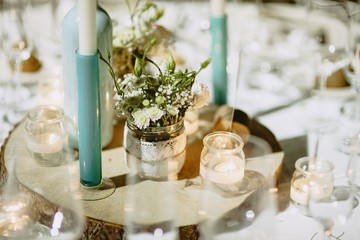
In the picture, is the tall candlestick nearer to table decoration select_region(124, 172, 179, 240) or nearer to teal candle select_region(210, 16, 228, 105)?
table decoration select_region(124, 172, 179, 240)

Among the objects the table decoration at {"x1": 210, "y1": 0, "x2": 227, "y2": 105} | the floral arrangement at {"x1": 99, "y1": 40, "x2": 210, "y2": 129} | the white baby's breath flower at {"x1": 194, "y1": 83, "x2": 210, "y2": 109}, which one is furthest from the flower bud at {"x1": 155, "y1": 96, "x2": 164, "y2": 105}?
the table decoration at {"x1": 210, "y1": 0, "x2": 227, "y2": 105}

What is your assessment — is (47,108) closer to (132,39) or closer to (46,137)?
(46,137)

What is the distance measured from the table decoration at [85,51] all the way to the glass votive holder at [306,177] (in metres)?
0.55

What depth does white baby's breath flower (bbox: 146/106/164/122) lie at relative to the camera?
1542 mm

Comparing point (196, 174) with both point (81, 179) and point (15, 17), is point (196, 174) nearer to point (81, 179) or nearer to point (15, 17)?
point (81, 179)

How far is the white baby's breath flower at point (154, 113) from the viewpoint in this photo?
154 cm

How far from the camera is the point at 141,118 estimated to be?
5.07 ft

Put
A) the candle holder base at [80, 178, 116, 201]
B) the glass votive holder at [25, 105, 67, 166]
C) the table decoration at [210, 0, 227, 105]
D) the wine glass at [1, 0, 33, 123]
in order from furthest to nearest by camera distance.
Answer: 1. the wine glass at [1, 0, 33, 123]
2. the table decoration at [210, 0, 227, 105]
3. the glass votive holder at [25, 105, 67, 166]
4. the candle holder base at [80, 178, 116, 201]

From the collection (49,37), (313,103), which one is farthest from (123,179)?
(49,37)

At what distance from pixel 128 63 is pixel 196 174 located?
41cm

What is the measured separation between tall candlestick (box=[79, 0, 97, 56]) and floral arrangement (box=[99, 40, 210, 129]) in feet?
0.15


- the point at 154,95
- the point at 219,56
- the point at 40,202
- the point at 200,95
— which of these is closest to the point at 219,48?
the point at 219,56

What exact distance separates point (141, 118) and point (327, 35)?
126cm

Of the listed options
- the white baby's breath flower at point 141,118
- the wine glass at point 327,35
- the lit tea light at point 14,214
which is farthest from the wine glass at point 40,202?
the wine glass at point 327,35
